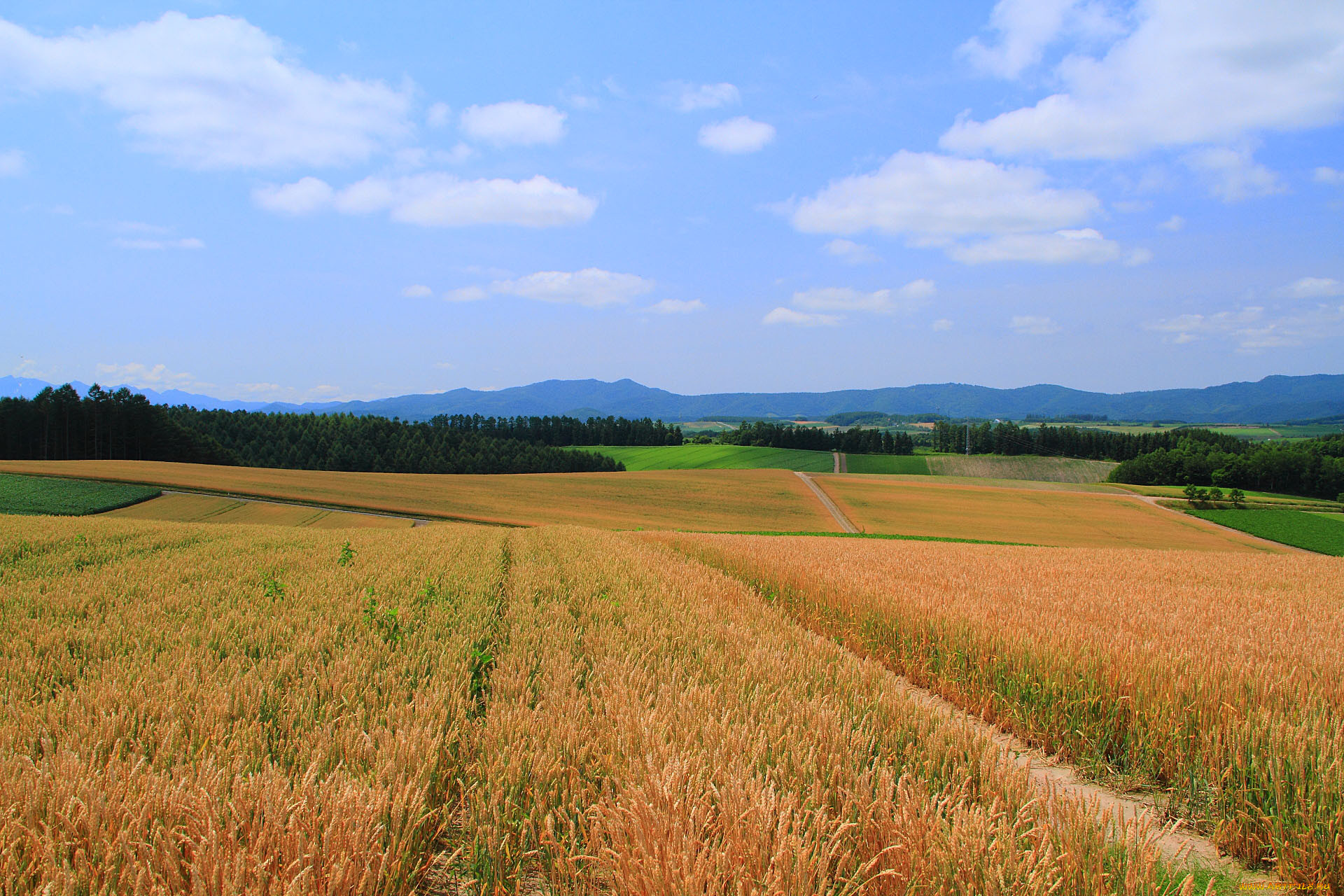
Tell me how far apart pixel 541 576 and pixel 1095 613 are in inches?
326

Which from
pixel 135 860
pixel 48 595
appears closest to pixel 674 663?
pixel 135 860

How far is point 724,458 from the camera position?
9619 centimetres

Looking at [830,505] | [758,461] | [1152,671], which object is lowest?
[830,505]

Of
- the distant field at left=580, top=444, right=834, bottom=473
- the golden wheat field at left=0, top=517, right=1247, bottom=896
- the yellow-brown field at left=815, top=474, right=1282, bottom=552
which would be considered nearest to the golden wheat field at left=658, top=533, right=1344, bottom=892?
the golden wheat field at left=0, top=517, right=1247, bottom=896

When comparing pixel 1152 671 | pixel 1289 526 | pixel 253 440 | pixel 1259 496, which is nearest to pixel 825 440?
pixel 1259 496

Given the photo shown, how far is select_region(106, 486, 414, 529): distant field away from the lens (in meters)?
34.1

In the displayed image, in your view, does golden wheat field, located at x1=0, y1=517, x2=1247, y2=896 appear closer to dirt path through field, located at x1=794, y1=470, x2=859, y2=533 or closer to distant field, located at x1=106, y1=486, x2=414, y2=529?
distant field, located at x1=106, y1=486, x2=414, y2=529

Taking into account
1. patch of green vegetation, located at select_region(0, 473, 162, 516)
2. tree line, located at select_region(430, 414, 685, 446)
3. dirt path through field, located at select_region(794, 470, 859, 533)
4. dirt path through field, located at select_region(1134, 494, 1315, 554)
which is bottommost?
dirt path through field, located at select_region(1134, 494, 1315, 554)

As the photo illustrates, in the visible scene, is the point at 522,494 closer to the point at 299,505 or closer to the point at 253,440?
the point at 299,505

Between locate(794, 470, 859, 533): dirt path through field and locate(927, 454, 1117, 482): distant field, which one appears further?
locate(927, 454, 1117, 482): distant field

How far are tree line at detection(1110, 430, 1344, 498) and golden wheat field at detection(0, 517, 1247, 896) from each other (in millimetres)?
94029

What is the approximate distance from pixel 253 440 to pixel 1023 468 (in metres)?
120

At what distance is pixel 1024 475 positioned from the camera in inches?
3344

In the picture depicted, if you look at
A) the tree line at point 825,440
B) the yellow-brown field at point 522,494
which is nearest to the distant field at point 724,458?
the tree line at point 825,440
